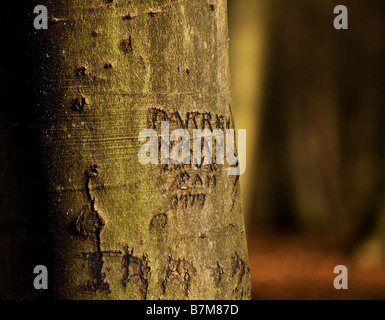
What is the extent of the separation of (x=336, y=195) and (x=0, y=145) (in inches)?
183

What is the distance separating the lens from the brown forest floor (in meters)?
4.09

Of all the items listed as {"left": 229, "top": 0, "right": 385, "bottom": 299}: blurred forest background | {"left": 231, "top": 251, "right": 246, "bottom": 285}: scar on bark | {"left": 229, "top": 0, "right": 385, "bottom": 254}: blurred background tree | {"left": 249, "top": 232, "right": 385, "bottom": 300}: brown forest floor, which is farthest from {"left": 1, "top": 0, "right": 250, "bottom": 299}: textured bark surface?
{"left": 229, "top": 0, "right": 385, "bottom": 254}: blurred background tree

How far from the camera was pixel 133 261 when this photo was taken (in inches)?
42.4

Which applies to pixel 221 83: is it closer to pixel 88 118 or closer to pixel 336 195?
pixel 88 118

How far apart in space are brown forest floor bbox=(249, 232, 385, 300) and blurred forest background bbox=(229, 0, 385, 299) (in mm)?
20

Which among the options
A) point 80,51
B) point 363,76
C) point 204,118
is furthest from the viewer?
point 363,76

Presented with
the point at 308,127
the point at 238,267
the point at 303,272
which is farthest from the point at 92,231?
the point at 308,127

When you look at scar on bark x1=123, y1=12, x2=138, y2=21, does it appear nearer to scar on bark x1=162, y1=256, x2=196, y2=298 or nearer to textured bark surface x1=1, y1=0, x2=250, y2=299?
textured bark surface x1=1, y1=0, x2=250, y2=299

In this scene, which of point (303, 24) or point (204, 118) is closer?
point (204, 118)

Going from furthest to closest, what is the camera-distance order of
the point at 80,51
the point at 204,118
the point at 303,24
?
the point at 303,24
the point at 204,118
the point at 80,51

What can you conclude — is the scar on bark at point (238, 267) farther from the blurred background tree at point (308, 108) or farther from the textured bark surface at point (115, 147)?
the blurred background tree at point (308, 108)

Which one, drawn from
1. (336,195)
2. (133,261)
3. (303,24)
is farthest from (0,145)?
(303,24)

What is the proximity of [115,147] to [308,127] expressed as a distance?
4.65 metres
